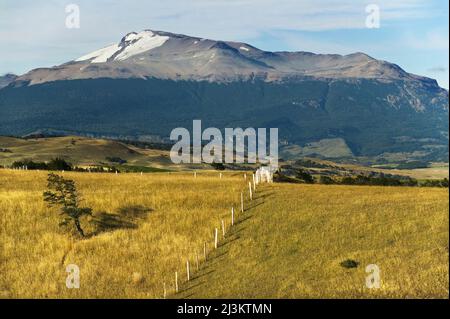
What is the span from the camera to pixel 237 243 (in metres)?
53.6

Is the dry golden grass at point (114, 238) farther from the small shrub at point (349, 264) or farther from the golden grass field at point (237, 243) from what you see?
the small shrub at point (349, 264)

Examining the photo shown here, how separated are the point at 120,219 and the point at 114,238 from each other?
497 centimetres

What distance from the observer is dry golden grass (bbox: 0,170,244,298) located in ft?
159

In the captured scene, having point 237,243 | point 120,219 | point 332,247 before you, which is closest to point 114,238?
point 120,219

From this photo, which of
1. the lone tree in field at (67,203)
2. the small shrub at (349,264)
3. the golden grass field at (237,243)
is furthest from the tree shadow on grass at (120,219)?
the small shrub at (349,264)

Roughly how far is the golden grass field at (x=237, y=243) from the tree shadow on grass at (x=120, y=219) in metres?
0.17

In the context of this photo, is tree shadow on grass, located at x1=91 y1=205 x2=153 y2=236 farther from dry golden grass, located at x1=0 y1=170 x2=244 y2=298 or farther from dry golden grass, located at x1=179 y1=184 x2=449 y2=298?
dry golden grass, located at x1=179 y1=184 x2=449 y2=298

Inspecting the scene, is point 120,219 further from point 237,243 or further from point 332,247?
point 332,247

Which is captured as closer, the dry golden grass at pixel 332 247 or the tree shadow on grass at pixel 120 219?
the dry golden grass at pixel 332 247

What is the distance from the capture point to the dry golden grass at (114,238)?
48.3 meters

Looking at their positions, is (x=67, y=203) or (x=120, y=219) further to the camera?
(x=120, y=219)
